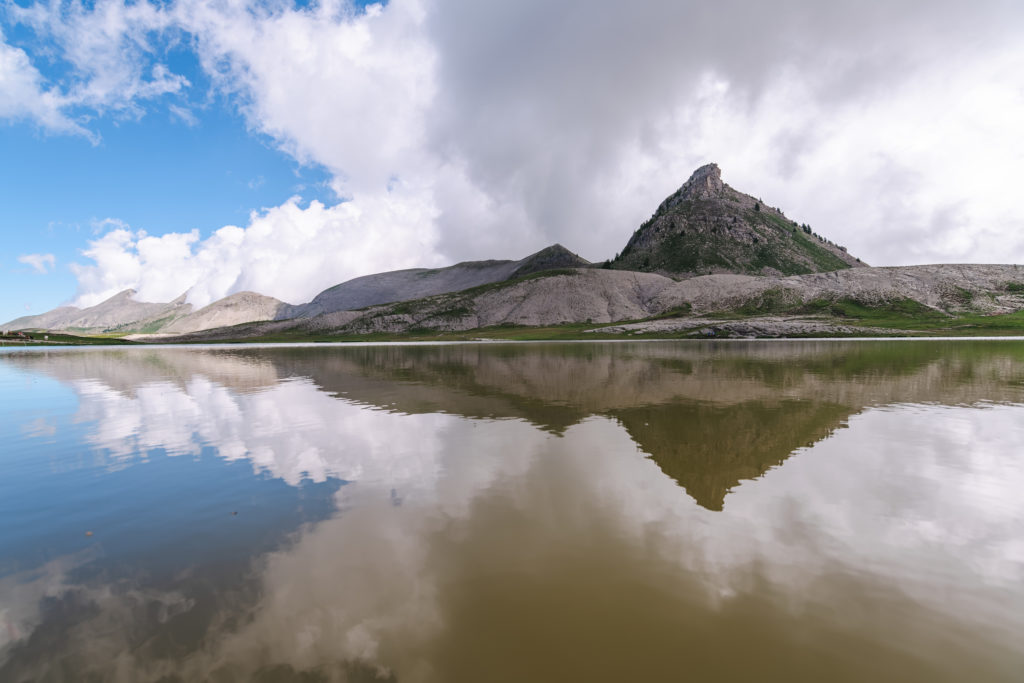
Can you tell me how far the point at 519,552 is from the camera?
10391 millimetres

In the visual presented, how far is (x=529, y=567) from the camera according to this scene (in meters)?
9.76

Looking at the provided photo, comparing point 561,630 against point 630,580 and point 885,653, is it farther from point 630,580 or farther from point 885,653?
point 885,653

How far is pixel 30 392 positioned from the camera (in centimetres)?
3875

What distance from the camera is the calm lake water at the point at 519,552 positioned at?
7.21m

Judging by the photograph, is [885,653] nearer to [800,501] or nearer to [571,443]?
[800,501]

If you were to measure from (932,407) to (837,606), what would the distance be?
2715 cm

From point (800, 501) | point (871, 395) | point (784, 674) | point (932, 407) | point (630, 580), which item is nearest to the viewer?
point (784, 674)

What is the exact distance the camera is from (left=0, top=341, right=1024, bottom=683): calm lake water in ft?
23.7

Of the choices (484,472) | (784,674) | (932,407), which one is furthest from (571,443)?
(932,407)

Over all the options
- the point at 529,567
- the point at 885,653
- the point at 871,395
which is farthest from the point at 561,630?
the point at 871,395

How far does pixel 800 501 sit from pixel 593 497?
584 centimetres

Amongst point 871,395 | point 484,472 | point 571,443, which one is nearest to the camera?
point 484,472

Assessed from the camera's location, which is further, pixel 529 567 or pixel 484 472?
pixel 484 472

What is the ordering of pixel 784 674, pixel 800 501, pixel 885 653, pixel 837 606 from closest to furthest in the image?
pixel 784 674 → pixel 885 653 → pixel 837 606 → pixel 800 501
